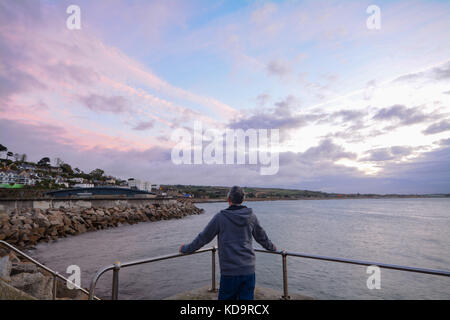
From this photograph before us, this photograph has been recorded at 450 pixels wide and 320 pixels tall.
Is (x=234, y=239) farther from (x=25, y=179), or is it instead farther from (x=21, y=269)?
(x=25, y=179)

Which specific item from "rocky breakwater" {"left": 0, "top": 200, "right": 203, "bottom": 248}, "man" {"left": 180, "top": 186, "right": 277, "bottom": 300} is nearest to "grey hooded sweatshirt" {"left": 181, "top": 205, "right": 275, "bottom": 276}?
"man" {"left": 180, "top": 186, "right": 277, "bottom": 300}

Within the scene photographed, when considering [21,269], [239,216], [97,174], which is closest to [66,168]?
[97,174]

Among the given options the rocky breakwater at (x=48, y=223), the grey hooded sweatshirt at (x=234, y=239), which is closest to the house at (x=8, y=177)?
the rocky breakwater at (x=48, y=223)

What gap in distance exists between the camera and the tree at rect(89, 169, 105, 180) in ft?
509

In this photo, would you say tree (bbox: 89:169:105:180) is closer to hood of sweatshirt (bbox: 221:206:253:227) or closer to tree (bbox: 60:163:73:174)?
tree (bbox: 60:163:73:174)

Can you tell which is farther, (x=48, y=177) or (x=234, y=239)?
(x=48, y=177)

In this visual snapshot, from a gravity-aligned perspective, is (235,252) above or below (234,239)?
below

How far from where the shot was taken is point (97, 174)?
531 feet

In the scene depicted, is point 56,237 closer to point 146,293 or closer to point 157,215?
point 146,293

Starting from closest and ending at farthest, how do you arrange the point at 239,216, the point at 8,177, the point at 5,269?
the point at 239,216 < the point at 5,269 < the point at 8,177

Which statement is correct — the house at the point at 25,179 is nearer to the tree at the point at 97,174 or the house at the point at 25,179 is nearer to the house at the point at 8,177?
the house at the point at 8,177

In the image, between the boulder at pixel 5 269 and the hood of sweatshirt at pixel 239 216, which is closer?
the hood of sweatshirt at pixel 239 216

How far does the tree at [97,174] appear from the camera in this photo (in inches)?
6110

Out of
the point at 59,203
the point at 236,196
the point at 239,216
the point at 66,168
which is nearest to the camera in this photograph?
the point at 239,216
